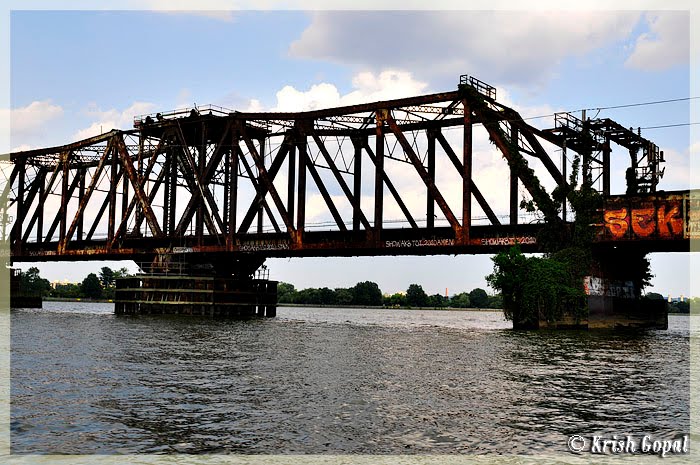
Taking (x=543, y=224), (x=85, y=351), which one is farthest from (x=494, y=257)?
(x=85, y=351)

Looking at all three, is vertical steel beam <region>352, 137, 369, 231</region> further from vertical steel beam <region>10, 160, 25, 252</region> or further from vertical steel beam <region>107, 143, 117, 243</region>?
vertical steel beam <region>10, 160, 25, 252</region>

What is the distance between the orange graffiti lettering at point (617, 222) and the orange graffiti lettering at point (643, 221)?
650 mm

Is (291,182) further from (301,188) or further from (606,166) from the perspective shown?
(606,166)

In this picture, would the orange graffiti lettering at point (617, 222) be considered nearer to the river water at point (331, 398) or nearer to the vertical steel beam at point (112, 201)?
the river water at point (331, 398)

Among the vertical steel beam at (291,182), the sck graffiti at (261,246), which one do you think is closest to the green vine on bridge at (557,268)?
the sck graffiti at (261,246)

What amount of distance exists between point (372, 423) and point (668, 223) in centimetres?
3805

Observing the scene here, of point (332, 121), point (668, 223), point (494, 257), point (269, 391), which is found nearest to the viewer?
point (269, 391)

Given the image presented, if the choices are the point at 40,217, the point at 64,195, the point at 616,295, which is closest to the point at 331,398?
the point at 616,295

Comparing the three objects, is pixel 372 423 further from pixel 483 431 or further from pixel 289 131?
pixel 289 131

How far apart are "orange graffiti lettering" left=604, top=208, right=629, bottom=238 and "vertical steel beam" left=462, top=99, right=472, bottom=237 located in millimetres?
9661

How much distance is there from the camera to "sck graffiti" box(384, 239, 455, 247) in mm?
56438

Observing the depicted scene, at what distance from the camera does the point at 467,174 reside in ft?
184

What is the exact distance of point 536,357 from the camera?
31.6 meters

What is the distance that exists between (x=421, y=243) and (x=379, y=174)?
7.45 meters
